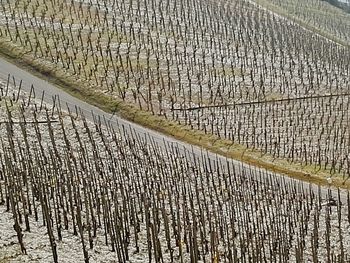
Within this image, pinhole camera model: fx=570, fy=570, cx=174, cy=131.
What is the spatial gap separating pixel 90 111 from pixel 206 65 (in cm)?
1404

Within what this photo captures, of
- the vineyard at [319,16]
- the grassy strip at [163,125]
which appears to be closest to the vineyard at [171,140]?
the grassy strip at [163,125]

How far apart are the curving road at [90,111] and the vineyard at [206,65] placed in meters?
2.10

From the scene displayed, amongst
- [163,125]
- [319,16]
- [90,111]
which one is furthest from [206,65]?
[319,16]

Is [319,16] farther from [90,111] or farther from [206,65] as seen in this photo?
[90,111]

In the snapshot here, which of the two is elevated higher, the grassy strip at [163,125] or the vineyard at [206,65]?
the vineyard at [206,65]

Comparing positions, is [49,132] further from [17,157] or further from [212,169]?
[212,169]

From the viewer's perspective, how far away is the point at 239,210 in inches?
1188

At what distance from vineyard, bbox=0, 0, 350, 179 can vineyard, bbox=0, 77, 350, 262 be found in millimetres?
5304

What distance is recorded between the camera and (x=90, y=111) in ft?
144

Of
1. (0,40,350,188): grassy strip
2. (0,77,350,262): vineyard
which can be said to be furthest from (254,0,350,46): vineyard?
(0,77,350,262): vineyard

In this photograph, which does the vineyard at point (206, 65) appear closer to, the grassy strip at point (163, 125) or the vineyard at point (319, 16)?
the grassy strip at point (163, 125)

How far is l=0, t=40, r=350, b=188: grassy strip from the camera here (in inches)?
1458

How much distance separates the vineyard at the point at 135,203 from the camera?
23.6 metres

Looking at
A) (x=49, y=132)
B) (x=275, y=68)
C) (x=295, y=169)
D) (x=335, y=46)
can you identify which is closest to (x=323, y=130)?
(x=295, y=169)
